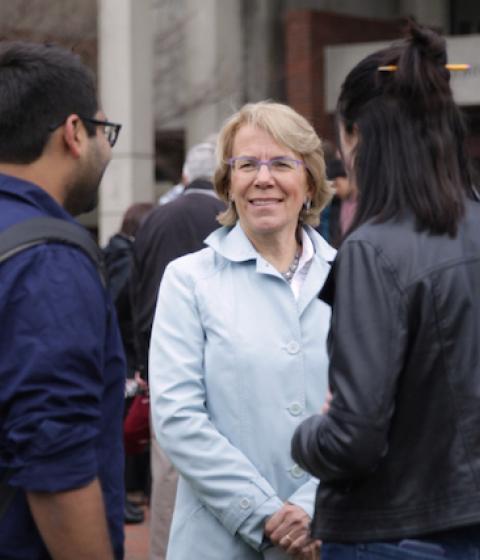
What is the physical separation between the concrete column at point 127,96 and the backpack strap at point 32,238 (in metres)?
14.6

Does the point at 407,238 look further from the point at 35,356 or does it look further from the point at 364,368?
the point at 35,356

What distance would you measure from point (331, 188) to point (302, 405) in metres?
0.90

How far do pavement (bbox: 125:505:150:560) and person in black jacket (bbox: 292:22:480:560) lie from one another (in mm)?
5145

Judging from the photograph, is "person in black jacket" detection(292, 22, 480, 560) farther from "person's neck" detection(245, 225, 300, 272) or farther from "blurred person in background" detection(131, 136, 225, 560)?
"blurred person in background" detection(131, 136, 225, 560)

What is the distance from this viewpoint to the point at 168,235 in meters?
6.74

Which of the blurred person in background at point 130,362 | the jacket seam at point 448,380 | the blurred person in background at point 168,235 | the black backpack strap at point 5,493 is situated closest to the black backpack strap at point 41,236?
the black backpack strap at point 5,493

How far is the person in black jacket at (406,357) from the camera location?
298 cm

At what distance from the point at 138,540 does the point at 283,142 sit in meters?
4.91

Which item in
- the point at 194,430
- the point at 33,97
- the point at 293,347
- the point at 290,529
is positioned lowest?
the point at 290,529

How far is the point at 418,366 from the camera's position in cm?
300

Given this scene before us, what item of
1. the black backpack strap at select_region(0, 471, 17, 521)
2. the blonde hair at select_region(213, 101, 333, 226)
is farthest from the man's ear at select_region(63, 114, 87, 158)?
the blonde hair at select_region(213, 101, 333, 226)

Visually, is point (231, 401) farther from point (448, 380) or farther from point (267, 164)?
point (448, 380)

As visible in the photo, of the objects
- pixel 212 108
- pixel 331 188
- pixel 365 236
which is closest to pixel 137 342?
pixel 331 188

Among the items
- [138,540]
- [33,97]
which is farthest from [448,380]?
[138,540]
